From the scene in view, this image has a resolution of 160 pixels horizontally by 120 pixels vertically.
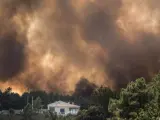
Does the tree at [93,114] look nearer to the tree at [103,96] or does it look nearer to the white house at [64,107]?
the tree at [103,96]

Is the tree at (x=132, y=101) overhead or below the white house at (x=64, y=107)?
below

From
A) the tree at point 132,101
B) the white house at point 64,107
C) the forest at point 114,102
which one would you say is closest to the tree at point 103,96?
the forest at point 114,102

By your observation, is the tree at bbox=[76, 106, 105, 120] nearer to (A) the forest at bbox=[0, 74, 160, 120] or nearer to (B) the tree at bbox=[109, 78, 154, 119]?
(A) the forest at bbox=[0, 74, 160, 120]

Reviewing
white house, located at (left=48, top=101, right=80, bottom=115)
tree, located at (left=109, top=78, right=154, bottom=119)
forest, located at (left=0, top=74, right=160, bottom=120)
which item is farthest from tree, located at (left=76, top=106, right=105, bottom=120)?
white house, located at (left=48, top=101, right=80, bottom=115)

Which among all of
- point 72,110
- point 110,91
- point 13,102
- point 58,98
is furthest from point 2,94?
point 110,91

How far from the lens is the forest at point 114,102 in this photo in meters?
47.1

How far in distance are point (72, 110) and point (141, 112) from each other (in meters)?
98.1

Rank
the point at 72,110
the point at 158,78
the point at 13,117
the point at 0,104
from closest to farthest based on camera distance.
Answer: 1. the point at 158,78
2. the point at 13,117
3. the point at 0,104
4. the point at 72,110

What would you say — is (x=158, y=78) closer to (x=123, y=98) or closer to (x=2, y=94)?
(x=123, y=98)

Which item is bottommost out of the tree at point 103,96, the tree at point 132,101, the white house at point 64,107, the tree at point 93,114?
the tree at point 132,101

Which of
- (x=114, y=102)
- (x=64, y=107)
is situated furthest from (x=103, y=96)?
(x=64, y=107)

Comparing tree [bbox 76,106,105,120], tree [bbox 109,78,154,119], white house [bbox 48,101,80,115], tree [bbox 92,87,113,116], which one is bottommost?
tree [bbox 109,78,154,119]

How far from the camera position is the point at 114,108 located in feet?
175

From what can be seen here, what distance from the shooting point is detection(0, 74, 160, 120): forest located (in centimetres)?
4706
